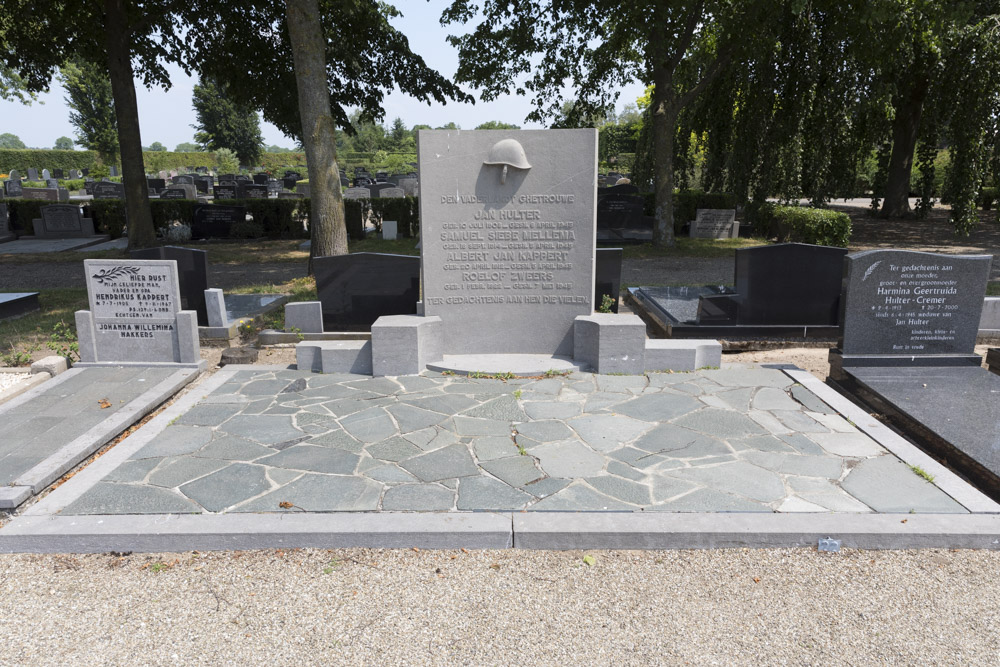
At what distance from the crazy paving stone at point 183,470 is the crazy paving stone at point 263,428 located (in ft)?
1.46

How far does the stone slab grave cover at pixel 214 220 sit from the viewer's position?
18.6m

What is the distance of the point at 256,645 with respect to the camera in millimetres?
3072

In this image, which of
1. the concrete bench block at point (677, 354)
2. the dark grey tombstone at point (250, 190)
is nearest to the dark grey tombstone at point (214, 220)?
the dark grey tombstone at point (250, 190)

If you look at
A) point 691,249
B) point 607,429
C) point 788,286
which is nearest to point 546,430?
point 607,429

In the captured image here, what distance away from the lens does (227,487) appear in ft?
14.3

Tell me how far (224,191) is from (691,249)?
59.9 ft

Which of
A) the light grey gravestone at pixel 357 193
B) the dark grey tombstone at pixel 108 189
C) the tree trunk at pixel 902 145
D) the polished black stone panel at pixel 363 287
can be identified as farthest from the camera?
the dark grey tombstone at pixel 108 189

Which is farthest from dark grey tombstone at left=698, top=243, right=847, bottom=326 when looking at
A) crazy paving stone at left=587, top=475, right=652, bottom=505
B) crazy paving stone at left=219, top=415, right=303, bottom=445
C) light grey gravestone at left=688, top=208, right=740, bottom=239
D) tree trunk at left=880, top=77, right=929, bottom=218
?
tree trunk at left=880, top=77, right=929, bottom=218

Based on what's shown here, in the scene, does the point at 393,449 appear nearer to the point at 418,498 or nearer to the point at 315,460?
the point at 315,460

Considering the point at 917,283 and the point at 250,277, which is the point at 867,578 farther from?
the point at 250,277

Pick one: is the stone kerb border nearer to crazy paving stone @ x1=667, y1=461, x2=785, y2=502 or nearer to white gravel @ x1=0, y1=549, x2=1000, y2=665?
white gravel @ x1=0, y1=549, x2=1000, y2=665

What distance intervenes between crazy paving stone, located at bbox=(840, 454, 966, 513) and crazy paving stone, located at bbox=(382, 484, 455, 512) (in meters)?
2.58

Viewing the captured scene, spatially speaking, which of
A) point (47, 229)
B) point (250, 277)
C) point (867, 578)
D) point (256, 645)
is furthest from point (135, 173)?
point (867, 578)

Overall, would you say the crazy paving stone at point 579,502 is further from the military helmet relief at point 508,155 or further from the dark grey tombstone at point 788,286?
the dark grey tombstone at point 788,286
